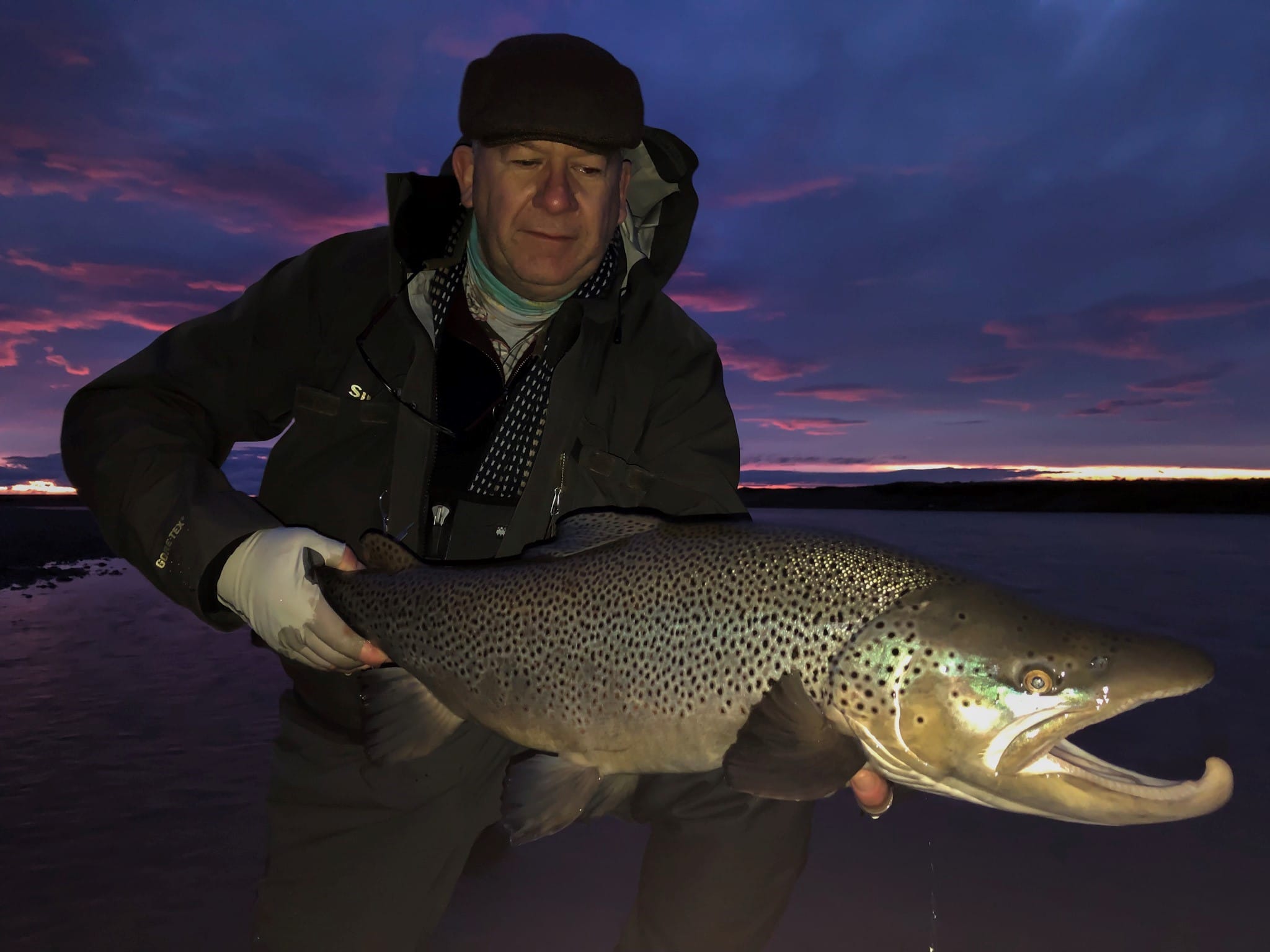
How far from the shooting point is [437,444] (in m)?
3.17

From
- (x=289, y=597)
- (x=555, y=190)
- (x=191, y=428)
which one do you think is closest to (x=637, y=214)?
(x=555, y=190)

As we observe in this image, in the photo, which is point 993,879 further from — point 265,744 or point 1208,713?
point 265,744

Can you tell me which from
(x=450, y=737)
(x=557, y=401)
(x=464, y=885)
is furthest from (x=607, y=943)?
(x=557, y=401)

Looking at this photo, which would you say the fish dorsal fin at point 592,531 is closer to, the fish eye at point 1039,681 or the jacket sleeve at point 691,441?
the jacket sleeve at point 691,441

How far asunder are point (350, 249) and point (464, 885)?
10.4 ft

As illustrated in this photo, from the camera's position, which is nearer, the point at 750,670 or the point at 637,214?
the point at 750,670

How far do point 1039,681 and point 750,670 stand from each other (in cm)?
78

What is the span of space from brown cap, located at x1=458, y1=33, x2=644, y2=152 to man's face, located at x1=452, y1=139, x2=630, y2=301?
0.08 m

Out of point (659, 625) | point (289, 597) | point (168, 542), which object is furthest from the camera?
point (168, 542)

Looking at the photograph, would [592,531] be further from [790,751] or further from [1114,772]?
[1114,772]

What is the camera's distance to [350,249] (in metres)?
3.45

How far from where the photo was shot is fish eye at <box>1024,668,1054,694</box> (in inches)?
82.0

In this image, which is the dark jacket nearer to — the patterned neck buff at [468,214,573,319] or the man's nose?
the patterned neck buff at [468,214,573,319]

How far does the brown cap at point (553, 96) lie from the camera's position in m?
3.08
